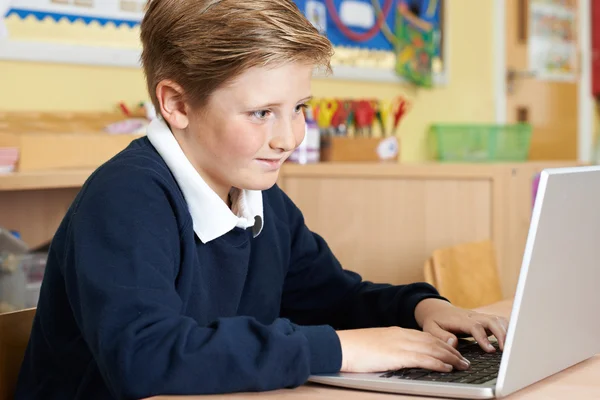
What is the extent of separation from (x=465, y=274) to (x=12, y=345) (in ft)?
3.08

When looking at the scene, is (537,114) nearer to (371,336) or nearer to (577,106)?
(577,106)

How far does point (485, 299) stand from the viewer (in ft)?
6.10

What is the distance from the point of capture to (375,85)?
3.03 meters

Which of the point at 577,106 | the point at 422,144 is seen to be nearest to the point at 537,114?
the point at 577,106

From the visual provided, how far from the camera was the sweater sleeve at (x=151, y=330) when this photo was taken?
86 cm

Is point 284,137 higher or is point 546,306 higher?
point 284,137

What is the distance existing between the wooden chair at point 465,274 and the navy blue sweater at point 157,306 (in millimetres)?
438

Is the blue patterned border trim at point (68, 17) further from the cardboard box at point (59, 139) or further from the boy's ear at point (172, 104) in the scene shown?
the boy's ear at point (172, 104)

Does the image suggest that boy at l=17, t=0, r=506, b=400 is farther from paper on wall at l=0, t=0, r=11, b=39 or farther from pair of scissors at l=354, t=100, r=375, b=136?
pair of scissors at l=354, t=100, r=375, b=136

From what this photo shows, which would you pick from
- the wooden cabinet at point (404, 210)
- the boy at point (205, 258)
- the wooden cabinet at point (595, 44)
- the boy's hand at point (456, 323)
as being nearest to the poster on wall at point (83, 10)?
the wooden cabinet at point (404, 210)

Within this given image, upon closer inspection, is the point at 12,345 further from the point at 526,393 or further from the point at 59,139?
the point at 59,139

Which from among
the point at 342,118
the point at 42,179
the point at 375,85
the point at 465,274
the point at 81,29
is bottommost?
the point at 465,274

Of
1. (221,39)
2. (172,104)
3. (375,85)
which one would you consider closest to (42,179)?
(172,104)

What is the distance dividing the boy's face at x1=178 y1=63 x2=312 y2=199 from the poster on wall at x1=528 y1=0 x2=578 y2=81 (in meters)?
2.89
